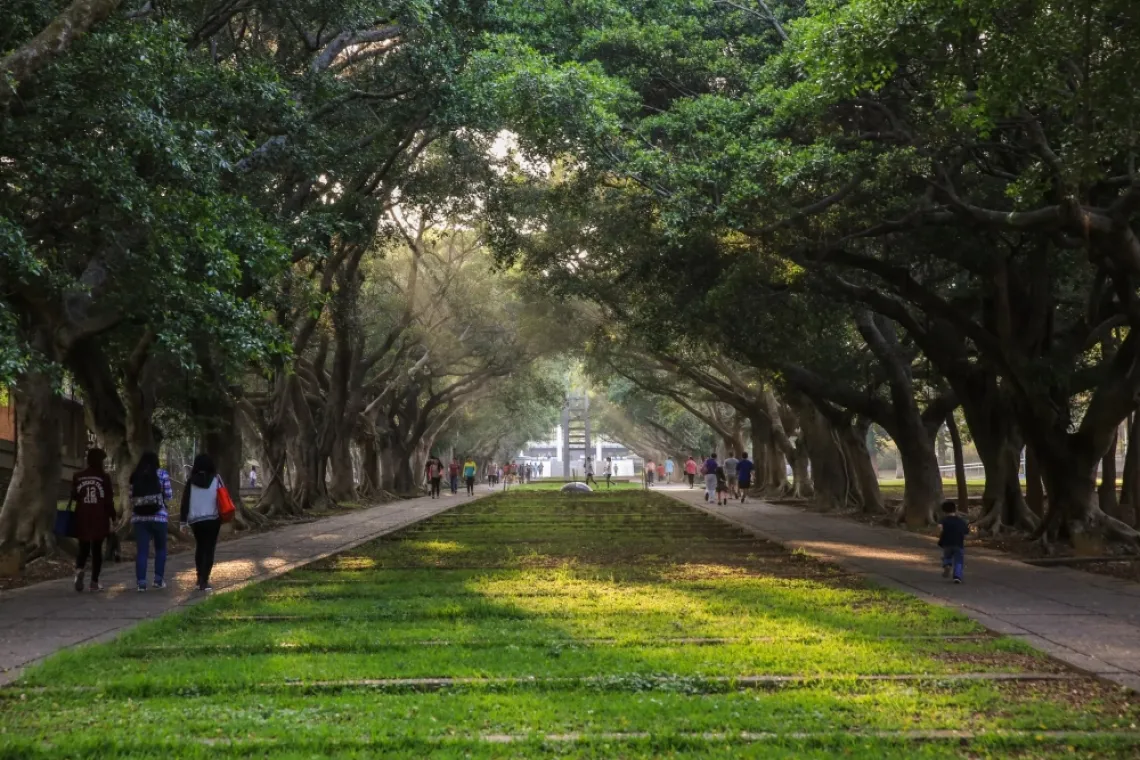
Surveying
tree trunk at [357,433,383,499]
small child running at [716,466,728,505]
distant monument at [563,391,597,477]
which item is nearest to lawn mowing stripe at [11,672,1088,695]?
small child running at [716,466,728,505]

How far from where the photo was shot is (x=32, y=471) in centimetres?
1448

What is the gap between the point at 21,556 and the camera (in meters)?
13.9

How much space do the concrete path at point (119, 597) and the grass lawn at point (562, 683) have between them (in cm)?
47

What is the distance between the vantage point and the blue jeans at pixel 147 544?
11.6 meters

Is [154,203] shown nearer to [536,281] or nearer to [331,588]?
[331,588]

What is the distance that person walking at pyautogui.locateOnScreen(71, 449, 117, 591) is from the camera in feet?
38.5

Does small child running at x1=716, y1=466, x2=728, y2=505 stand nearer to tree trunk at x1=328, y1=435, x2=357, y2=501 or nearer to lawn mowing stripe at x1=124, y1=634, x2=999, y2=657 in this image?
tree trunk at x1=328, y1=435, x2=357, y2=501

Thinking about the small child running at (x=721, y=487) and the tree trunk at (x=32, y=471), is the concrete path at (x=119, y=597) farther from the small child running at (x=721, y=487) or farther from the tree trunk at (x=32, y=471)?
the small child running at (x=721, y=487)

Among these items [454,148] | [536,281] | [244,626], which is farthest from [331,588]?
[536,281]

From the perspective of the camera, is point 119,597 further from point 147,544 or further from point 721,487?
point 721,487

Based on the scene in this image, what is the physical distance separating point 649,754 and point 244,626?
4954 mm

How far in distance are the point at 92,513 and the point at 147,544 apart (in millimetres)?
693

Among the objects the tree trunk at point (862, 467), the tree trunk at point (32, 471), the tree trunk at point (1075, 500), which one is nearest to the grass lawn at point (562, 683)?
the tree trunk at point (32, 471)

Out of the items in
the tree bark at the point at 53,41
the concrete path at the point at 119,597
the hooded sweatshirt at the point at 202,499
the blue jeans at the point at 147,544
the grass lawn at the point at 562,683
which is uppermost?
the tree bark at the point at 53,41
